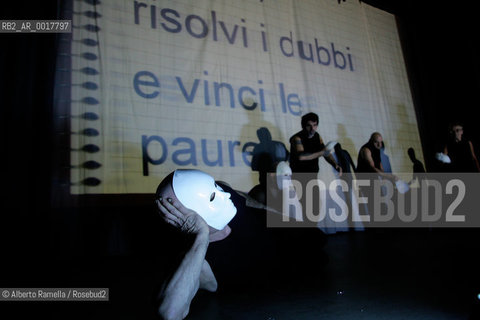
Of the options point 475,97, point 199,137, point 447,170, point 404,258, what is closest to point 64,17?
point 199,137

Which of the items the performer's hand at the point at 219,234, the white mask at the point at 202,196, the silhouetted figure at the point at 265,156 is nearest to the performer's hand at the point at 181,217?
the white mask at the point at 202,196

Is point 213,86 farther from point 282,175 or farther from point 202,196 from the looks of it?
point 202,196

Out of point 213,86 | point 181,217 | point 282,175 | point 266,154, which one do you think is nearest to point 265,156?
point 266,154

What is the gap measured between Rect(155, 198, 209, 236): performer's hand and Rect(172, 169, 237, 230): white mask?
0.05 metres

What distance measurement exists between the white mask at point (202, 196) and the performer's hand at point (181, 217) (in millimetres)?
52

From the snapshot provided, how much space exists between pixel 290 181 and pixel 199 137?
1.01 metres

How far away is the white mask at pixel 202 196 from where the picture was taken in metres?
1.12

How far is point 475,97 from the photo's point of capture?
4.48m

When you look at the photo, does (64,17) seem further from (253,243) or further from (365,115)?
(365,115)

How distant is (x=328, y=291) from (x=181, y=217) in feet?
2.55

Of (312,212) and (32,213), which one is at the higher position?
(32,213)

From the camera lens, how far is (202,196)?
1.14 metres

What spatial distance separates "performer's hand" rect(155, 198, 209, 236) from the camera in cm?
104

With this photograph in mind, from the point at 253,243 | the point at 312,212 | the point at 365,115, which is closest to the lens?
the point at 253,243
